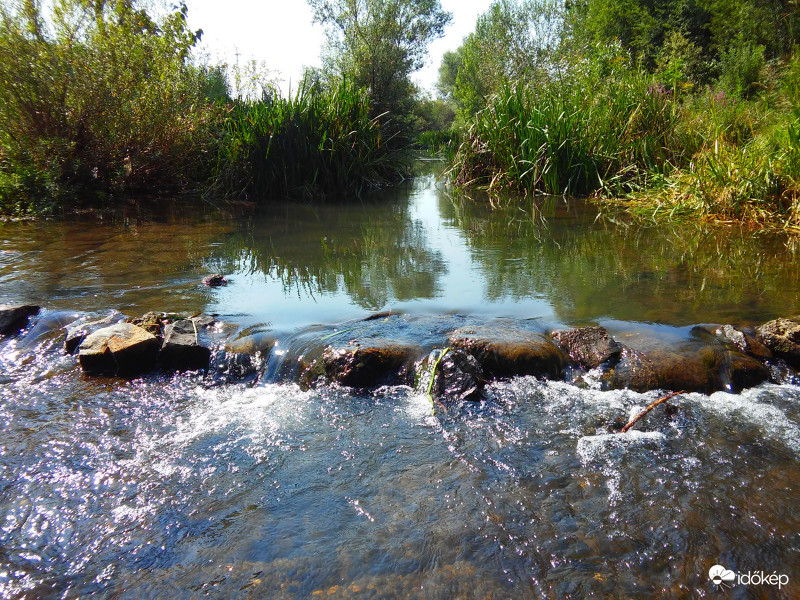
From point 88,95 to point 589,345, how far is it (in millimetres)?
7657

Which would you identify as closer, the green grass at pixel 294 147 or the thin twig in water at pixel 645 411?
the thin twig in water at pixel 645 411

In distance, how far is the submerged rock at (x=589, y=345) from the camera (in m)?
3.05

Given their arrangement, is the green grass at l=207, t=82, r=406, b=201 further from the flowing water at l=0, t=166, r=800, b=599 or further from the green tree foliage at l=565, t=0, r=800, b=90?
the green tree foliage at l=565, t=0, r=800, b=90

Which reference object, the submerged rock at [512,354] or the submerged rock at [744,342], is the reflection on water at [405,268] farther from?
the submerged rock at [512,354]

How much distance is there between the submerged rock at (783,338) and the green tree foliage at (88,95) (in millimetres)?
8363

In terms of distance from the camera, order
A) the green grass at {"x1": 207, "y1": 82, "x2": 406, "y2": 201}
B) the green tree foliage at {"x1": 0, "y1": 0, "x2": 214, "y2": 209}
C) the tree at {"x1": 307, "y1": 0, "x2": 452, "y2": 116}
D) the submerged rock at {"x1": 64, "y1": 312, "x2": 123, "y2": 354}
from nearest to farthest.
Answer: the submerged rock at {"x1": 64, "y1": 312, "x2": 123, "y2": 354} < the green tree foliage at {"x1": 0, "y1": 0, "x2": 214, "y2": 209} < the green grass at {"x1": 207, "y1": 82, "x2": 406, "y2": 201} < the tree at {"x1": 307, "y1": 0, "x2": 452, "y2": 116}

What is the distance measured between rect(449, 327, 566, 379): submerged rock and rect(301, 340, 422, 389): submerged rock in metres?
0.32

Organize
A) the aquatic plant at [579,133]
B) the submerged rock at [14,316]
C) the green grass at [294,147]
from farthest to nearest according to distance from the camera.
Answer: the green grass at [294,147]
the aquatic plant at [579,133]
the submerged rock at [14,316]

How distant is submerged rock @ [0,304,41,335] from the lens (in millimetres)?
3514
